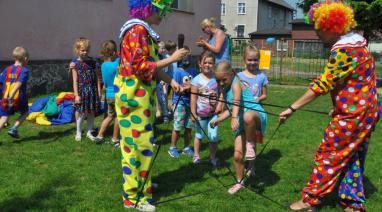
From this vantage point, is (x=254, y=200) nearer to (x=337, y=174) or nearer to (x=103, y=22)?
(x=337, y=174)

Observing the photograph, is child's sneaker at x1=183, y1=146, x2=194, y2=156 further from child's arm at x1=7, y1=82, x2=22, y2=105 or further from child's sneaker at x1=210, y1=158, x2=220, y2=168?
child's arm at x1=7, y1=82, x2=22, y2=105

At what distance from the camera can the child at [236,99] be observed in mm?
4180

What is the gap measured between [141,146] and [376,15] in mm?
13911

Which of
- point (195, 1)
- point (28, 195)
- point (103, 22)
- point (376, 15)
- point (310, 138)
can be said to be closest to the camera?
point (28, 195)

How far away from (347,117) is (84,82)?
4154 millimetres

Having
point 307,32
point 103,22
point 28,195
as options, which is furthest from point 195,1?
point 307,32

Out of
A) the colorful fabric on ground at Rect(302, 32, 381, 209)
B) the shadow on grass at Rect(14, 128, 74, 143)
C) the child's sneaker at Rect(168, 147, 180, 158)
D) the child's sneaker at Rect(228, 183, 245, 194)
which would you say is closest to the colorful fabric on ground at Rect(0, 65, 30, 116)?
the shadow on grass at Rect(14, 128, 74, 143)

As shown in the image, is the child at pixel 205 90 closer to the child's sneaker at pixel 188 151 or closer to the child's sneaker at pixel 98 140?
the child's sneaker at pixel 188 151

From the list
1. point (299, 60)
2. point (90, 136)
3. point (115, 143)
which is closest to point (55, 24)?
point (90, 136)

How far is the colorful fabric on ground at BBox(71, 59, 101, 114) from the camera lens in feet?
20.1

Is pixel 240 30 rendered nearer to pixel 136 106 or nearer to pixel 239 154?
pixel 239 154

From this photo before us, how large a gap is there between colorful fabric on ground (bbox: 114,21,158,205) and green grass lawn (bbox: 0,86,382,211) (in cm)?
40

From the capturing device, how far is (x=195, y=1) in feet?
54.4

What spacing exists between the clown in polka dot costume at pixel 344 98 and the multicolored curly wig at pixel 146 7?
140 centimetres
